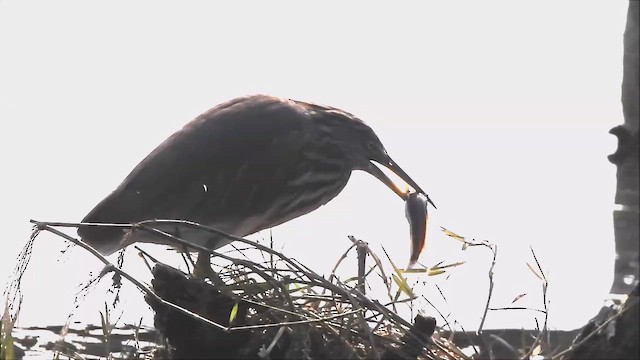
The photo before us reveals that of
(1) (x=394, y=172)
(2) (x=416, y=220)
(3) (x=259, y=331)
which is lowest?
(3) (x=259, y=331)

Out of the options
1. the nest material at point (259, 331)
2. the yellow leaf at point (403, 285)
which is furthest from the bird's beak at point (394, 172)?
the nest material at point (259, 331)

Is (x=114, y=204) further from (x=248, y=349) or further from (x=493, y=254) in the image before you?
(x=493, y=254)

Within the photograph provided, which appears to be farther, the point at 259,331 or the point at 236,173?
the point at 236,173

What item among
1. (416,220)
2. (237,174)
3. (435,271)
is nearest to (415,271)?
(435,271)

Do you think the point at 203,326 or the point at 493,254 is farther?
the point at 493,254

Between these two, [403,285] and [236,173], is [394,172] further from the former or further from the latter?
[403,285]

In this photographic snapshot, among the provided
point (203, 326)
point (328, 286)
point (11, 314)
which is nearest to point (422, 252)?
point (328, 286)

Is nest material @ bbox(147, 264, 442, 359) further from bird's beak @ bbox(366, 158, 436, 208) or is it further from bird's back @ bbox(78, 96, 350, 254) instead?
bird's beak @ bbox(366, 158, 436, 208)

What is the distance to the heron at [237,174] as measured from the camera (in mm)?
2932

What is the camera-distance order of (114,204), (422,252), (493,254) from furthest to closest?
(114,204)
(422,252)
(493,254)

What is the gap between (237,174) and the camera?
298 cm

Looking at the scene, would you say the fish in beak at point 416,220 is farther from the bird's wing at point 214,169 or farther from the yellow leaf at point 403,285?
the bird's wing at point 214,169

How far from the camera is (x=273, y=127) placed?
3.04 m

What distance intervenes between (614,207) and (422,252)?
873 millimetres
